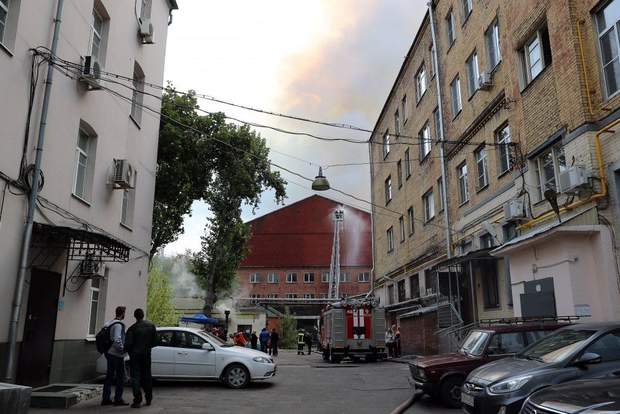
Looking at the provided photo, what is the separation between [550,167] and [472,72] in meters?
7.57

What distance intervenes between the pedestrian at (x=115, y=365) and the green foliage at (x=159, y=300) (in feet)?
90.0

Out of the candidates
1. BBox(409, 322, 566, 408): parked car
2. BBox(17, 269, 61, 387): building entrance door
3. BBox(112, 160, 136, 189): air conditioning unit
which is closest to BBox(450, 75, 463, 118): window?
BBox(409, 322, 566, 408): parked car

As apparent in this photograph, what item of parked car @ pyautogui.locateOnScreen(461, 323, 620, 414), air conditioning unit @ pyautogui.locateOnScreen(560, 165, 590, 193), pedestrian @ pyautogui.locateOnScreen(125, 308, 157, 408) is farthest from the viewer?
air conditioning unit @ pyautogui.locateOnScreen(560, 165, 590, 193)

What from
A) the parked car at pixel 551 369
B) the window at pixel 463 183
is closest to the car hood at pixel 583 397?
the parked car at pixel 551 369

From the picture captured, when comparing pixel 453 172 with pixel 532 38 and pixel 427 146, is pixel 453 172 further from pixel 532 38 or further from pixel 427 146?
pixel 532 38

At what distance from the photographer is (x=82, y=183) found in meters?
13.4

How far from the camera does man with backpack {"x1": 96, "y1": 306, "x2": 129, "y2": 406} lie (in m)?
10.2

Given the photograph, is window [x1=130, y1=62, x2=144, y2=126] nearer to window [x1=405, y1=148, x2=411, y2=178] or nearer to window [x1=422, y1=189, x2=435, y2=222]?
window [x1=422, y1=189, x2=435, y2=222]

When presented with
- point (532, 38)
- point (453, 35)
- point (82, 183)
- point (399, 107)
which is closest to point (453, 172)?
point (453, 35)

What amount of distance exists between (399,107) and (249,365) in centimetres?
2197

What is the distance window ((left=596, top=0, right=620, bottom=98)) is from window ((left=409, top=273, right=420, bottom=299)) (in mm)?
16267

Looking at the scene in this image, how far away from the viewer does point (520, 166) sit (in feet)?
51.1

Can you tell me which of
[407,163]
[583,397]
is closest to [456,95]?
[407,163]

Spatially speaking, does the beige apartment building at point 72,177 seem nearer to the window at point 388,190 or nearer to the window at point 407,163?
the window at point 407,163
